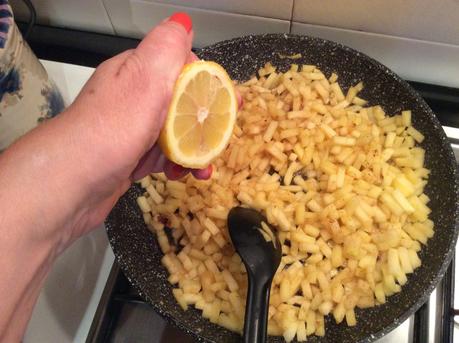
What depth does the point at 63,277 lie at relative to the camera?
2.97 ft

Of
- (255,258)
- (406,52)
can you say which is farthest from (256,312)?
(406,52)

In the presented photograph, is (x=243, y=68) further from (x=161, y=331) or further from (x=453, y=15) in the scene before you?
Answer: (x=161, y=331)

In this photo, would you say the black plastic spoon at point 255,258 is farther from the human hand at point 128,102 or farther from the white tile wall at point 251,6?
the white tile wall at point 251,6

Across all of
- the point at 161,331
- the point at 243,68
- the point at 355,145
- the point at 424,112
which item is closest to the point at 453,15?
the point at 424,112

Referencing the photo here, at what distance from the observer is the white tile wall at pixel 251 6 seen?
97cm

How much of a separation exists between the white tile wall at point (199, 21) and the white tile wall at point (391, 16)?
3.1 inches

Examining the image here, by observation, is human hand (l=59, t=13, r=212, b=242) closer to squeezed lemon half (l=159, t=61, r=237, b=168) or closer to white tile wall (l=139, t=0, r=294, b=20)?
squeezed lemon half (l=159, t=61, r=237, b=168)

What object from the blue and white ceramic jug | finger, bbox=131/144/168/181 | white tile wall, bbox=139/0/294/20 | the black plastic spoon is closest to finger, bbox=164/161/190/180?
finger, bbox=131/144/168/181

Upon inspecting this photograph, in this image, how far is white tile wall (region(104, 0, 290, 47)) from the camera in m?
1.03

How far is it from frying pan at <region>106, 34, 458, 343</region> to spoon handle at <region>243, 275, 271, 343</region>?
85 mm

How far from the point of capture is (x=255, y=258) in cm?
80

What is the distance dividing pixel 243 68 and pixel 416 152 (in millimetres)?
410

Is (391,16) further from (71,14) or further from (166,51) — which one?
(71,14)

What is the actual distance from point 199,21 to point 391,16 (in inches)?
16.1
